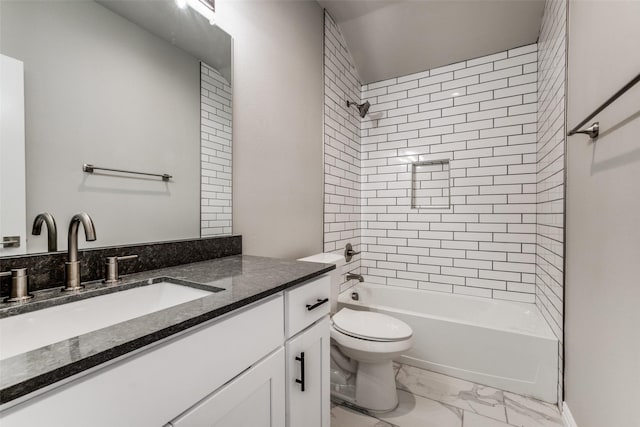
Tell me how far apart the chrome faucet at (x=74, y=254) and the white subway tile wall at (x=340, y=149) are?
1693 mm

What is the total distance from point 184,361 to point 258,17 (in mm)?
1864

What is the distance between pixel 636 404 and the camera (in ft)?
2.95

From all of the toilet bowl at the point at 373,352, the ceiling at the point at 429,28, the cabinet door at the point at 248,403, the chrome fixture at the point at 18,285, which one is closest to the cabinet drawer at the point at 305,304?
the cabinet door at the point at 248,403

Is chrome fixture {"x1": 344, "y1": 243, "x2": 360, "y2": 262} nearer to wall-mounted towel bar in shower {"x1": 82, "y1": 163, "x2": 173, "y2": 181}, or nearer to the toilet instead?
the toilet

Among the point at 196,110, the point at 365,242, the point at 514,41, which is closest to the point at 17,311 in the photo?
the point at 196,110

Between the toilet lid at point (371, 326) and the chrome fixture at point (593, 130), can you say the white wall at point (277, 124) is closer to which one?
the toilet lid at point (371, 326)

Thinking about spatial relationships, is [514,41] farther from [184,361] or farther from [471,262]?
[184,361]

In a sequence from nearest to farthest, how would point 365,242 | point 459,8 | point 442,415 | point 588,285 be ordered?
point 588,285 < point 442,415 < point 459,8 < point 365,242

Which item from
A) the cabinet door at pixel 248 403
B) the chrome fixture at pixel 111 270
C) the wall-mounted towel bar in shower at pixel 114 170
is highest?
the wall-mounted towel bar in shower at pixel 114 170

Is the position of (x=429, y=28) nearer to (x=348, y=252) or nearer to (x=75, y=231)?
(x=348, y=252)

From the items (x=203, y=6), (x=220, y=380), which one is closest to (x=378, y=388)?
(x=220, y=380)

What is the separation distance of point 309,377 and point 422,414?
1.00 m

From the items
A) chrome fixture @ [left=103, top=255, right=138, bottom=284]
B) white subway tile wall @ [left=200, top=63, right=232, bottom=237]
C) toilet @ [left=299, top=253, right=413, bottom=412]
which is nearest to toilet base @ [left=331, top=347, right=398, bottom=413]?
toilet @ [left=299, top=253, right=413, bottom=412]

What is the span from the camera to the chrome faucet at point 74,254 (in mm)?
856
